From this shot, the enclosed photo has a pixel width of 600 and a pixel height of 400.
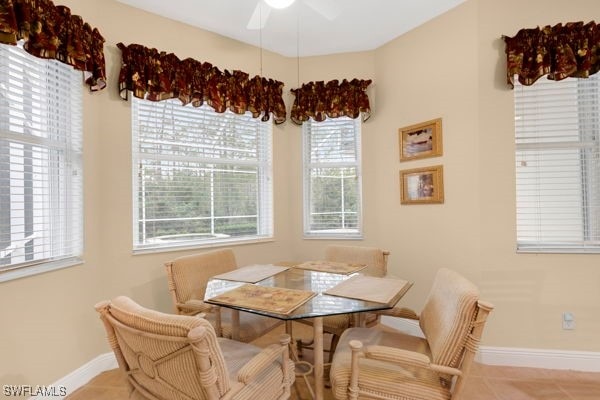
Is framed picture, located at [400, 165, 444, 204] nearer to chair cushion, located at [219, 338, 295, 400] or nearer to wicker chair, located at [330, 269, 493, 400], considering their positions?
wicker chair, located at [330, 269, 493, 400]

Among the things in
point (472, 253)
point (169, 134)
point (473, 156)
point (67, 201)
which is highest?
point (169, 134)

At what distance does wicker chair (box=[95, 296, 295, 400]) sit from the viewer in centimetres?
103

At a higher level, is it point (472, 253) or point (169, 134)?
point (169, 134)

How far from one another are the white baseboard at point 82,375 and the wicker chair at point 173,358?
1107 millimetres

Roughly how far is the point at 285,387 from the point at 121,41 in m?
2.68

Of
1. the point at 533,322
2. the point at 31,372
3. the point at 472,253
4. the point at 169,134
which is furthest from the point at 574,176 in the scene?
the point at 31,372

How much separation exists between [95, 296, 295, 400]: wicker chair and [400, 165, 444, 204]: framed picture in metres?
1.95

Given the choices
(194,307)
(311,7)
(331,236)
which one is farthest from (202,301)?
(311,7)

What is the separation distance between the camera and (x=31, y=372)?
5.96ft

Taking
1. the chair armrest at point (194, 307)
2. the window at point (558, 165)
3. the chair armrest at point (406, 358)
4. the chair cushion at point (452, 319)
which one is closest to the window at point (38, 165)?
the chair armrest at point (194, 307)

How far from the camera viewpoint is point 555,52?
85.3 inches

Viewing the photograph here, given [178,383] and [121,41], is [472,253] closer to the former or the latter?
[178,383]

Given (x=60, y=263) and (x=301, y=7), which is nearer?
(x=60, y=263)

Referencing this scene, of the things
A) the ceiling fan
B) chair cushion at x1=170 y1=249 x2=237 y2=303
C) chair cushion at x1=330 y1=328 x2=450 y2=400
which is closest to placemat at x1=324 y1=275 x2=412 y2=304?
chair cushion at x1=330 y1=328 x2=450 y2=400
